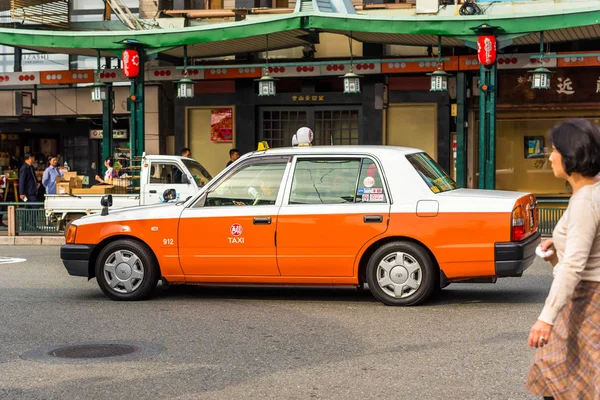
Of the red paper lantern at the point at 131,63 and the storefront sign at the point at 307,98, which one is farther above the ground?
the red paper lantern at the point at 131,63

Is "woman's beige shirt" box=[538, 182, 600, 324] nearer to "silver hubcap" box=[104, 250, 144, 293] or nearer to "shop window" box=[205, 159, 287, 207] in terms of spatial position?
"shop window" box=[205, 159, 287, 207]

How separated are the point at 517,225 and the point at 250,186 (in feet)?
8.90

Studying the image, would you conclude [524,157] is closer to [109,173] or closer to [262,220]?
[109,173]

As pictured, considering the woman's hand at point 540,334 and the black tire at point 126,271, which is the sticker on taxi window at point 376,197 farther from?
the woman's hand at point 540,334

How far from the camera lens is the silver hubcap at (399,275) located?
9.24 metres

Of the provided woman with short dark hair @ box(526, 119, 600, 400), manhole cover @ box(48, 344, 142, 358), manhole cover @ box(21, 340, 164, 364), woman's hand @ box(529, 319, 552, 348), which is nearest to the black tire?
manhole cover @ box(21, 340, 164, 364)

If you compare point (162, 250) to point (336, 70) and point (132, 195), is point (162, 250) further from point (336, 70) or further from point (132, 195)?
point (336, 70)

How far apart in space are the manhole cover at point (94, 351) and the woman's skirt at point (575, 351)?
4.14m

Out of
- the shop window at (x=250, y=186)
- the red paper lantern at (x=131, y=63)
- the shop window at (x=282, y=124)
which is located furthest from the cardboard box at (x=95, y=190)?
the shop window at (x=250, y=186)

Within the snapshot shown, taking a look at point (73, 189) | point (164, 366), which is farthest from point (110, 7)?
point (164, 366)

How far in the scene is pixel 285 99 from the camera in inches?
924

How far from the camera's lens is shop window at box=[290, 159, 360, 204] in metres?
9.54

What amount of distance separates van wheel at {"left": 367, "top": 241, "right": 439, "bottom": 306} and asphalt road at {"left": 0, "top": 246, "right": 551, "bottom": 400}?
0.16 m

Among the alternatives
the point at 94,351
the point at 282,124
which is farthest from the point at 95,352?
the point at 282,124
